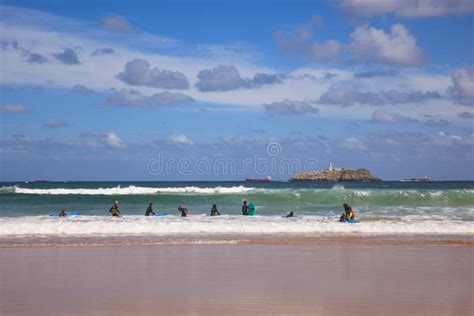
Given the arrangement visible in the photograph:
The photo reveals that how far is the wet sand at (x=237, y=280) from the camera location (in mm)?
8039

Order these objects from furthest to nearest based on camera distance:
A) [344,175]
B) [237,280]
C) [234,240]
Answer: [344,175], [234,240], [237,280]

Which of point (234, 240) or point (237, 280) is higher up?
point (234, 240)

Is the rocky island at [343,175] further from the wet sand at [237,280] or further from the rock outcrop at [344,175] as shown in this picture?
the wet sand at [237,280]

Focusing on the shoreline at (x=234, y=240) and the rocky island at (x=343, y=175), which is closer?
the shoreline at (x=234, y=240)

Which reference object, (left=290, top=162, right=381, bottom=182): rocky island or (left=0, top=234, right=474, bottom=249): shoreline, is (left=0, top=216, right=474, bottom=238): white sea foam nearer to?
(left=0, top=234, right=474, bottom=249): shoreline

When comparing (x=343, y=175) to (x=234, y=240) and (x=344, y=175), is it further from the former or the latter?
(x=234, y=240)

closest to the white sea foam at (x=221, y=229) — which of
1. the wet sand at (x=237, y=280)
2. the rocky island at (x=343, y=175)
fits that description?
the wet sand at (x=237, y=280)

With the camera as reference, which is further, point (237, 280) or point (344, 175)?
point (344, 175)

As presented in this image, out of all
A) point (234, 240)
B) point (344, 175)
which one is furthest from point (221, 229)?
point (344, 175)

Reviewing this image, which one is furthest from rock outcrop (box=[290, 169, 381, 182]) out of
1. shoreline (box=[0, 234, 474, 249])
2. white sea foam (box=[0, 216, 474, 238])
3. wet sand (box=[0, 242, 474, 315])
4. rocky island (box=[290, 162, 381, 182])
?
wet sand (box=[0, 242, 474, 315])

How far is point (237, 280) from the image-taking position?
10.1m

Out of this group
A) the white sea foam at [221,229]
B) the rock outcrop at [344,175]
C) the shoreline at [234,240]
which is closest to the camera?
the shoreline at [234,240]

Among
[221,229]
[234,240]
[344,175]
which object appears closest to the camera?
[234,240]

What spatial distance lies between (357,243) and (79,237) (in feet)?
28.0
